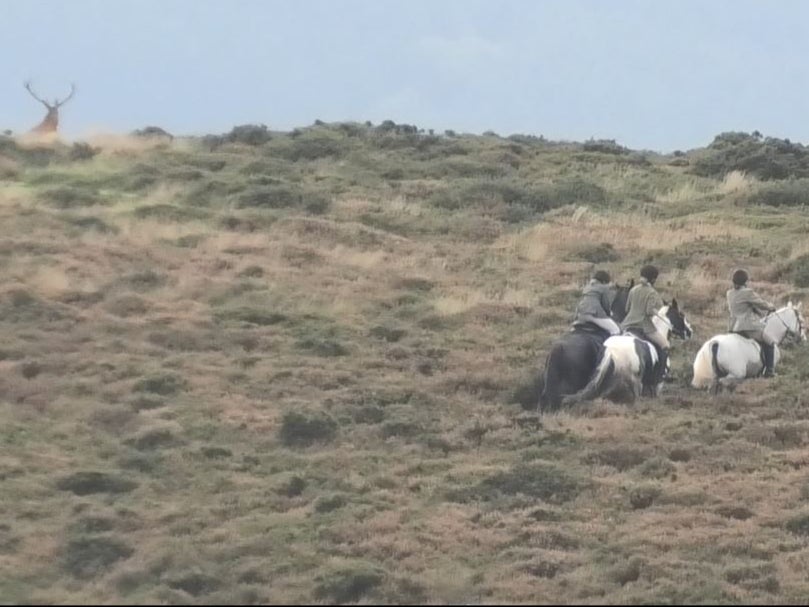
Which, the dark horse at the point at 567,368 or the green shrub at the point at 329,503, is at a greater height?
the dark horse at the point at 567,368

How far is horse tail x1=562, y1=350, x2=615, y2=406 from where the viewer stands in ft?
60.2

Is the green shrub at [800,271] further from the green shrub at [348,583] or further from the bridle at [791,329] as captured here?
the green shrub at [348,583]

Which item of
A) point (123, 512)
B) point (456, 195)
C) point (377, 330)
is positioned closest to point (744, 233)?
point (456, 195)

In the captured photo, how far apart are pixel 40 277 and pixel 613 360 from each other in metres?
9.79

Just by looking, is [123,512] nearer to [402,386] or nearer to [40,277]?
[402,386]

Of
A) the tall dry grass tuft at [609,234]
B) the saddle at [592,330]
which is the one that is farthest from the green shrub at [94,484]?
the tall dry grass tuft at [609,234]

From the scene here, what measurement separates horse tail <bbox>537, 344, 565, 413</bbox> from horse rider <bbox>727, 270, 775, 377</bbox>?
7.87 ft

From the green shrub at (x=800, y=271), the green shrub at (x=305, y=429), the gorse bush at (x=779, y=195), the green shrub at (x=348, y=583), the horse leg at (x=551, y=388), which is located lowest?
the green shrub at (x=348, y=583)

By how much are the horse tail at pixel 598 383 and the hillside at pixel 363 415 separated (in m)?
0.42

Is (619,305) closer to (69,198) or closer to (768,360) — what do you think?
(768,360)

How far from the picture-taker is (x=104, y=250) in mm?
26609

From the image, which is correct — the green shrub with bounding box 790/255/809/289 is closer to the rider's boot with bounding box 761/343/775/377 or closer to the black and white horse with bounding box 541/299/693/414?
the rider's boot with bounding box 761/343/775/377

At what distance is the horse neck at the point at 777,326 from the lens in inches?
790

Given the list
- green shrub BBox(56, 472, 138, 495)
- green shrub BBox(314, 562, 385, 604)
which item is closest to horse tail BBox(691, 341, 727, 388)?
green shrub BBox(56, 472, 138, 495)
